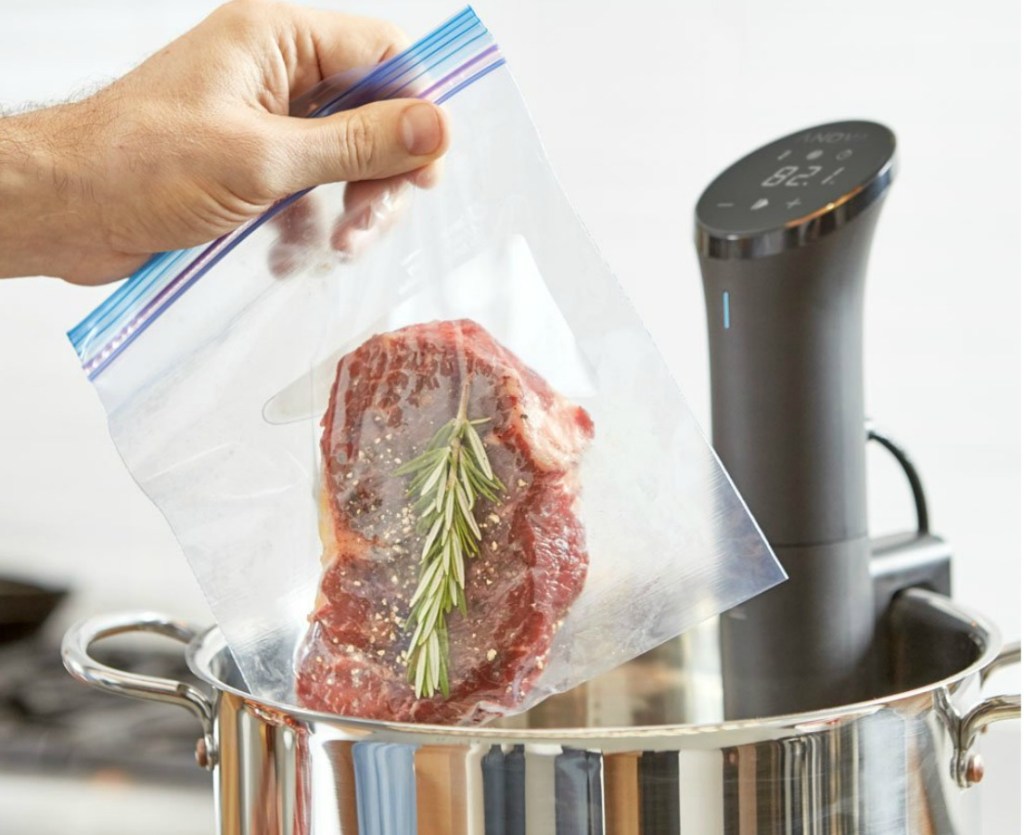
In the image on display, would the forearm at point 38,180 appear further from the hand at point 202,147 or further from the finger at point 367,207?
the finger at point 367,207

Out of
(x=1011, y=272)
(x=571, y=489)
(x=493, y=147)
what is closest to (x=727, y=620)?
(x=571, y=489)

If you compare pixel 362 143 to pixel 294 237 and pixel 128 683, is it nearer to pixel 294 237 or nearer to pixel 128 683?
pixel 294 237

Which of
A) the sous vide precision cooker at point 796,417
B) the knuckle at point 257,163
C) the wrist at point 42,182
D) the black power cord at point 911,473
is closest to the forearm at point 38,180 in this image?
the wrist at point 42,182

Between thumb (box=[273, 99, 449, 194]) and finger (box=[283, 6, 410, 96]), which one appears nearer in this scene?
thumb (box=[273, 99, 449, 194])

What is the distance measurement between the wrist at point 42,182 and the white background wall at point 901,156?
1.69 feet

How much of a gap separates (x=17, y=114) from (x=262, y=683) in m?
0.35

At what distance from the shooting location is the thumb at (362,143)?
514mm

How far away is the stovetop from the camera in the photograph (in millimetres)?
1047

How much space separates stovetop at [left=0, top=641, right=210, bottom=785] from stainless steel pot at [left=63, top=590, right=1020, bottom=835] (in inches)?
22.6

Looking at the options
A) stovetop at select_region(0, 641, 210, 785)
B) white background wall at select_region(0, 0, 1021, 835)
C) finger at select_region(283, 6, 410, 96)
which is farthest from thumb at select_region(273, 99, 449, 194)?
stovetop at select_region(0, 641, 210, 785)

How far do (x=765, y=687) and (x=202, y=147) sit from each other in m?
0.40

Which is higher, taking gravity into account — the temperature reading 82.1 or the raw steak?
the temperature reading 82.1

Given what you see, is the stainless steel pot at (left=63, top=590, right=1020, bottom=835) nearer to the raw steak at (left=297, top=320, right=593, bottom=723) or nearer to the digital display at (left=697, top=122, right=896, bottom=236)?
the raw steak at (left=297, top=320, right=593, bottom=723)

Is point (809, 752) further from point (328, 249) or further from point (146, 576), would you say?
point (146, 576)
